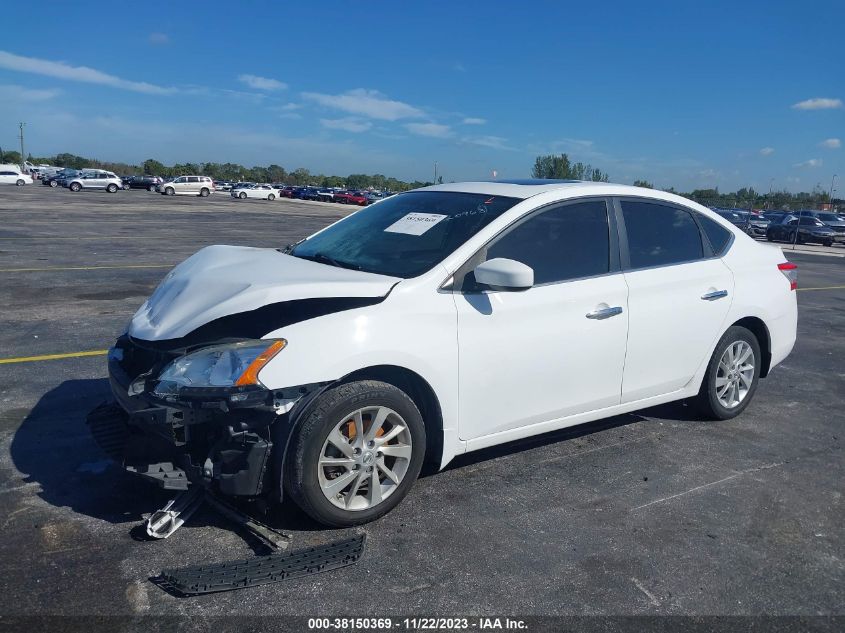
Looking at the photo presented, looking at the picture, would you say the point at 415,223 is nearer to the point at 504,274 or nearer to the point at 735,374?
the point at 504,274

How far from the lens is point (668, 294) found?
15.6ft

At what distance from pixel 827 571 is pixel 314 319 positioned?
273cm

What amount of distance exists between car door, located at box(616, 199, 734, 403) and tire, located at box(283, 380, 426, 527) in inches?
66.4

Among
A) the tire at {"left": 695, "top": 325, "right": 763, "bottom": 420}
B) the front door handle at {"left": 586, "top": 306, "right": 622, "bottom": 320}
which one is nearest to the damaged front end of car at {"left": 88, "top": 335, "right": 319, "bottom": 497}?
the front door handle at {"left": 586, "top": 306, "right": 622, "bottom": 320}

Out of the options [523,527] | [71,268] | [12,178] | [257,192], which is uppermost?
[12,178]

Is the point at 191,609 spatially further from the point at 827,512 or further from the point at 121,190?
the point at 121,190

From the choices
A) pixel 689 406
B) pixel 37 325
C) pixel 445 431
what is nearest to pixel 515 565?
pixel 445 431

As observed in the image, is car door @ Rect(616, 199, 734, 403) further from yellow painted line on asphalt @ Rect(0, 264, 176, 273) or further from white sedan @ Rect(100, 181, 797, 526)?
yellow painted line on asphalt @ Rect(0, 264, 176, 273)

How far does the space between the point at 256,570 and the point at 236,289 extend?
140 centimetres

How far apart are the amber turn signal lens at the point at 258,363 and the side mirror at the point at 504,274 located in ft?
3.64

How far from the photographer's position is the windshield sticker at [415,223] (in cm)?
437

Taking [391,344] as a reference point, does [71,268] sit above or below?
below

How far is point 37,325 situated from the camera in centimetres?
763

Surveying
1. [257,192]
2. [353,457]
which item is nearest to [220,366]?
[353,457]
